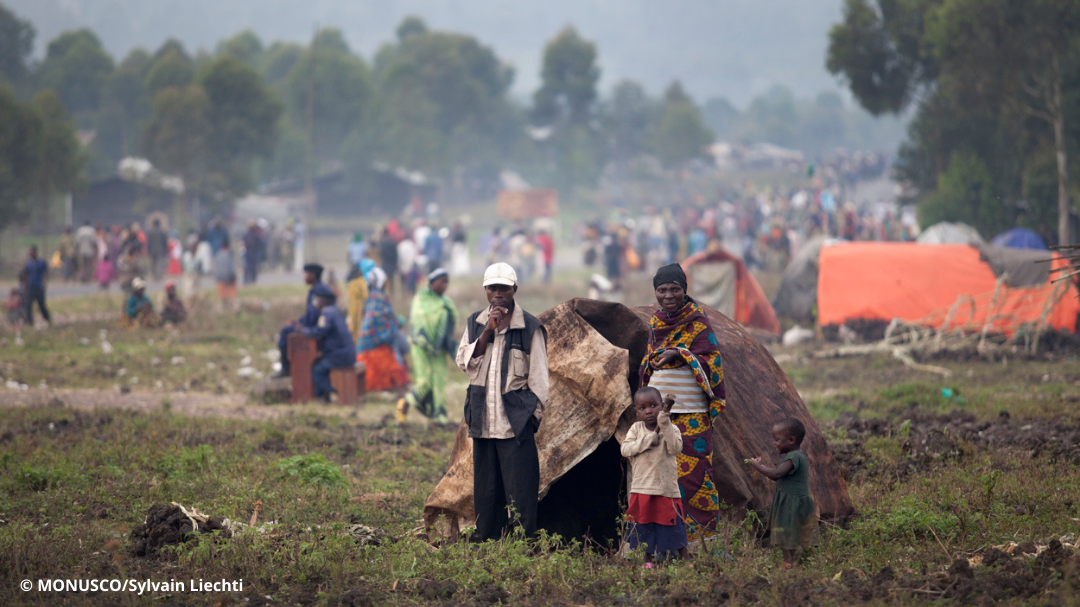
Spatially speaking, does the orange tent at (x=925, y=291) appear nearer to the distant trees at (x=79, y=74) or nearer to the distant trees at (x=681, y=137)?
the distant trees at (x=681, y=137)

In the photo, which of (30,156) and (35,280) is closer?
(35,280)

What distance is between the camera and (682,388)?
4.87m

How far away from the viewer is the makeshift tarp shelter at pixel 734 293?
16.4m

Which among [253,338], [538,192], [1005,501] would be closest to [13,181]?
[253,338]

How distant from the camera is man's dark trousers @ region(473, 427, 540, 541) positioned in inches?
194

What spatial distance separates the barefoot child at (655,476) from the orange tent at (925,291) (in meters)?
9.33

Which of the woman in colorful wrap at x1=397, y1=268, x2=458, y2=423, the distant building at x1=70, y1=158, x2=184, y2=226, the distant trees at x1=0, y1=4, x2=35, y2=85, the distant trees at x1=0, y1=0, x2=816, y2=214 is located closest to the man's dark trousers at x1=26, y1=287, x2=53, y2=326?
the woman in colorful wrap at x1=397, y1=268, x2=458, y2=423

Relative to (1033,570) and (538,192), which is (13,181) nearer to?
(538,192)

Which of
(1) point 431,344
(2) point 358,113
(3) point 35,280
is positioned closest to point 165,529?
(1) point 431,344

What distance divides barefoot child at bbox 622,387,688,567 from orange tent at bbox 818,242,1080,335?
368 inches

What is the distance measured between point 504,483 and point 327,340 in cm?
617

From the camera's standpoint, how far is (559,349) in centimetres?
553

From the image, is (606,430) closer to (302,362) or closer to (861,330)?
(302,362)

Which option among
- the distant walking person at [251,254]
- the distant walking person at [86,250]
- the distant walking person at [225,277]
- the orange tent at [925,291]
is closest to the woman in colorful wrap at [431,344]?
the orange tent at [925,291]
